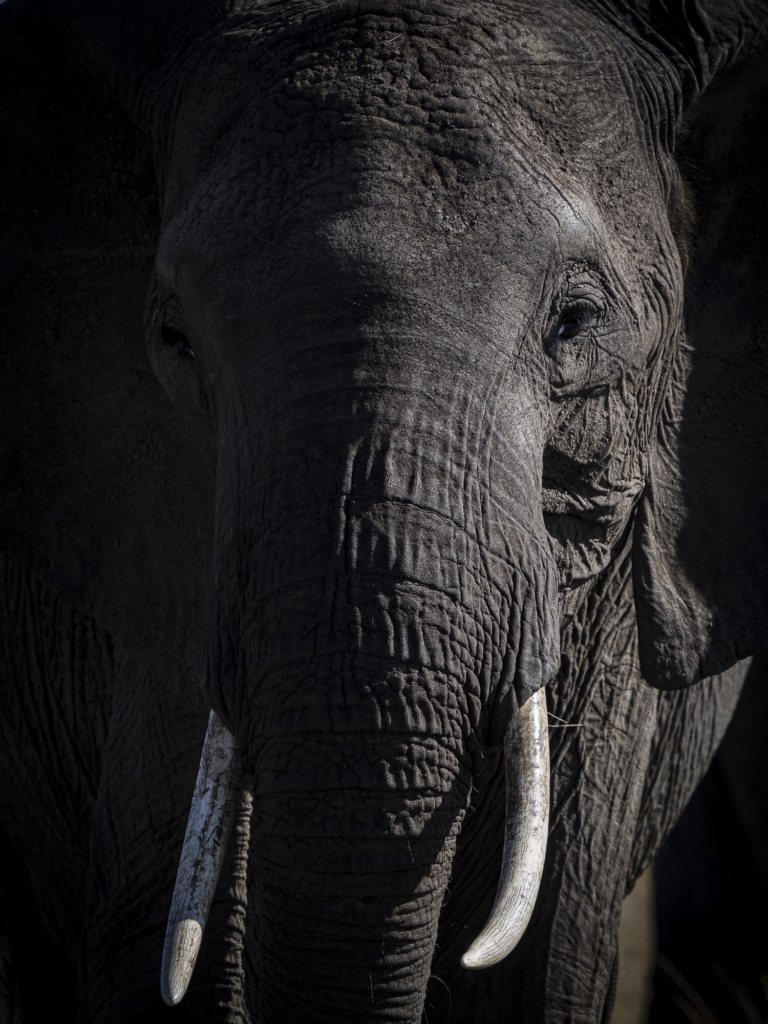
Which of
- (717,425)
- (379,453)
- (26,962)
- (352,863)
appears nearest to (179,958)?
(352,863)

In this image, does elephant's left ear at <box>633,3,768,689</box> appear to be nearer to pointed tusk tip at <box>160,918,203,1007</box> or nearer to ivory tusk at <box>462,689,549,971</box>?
ivory tusk at <box>462,689,549,971</box>

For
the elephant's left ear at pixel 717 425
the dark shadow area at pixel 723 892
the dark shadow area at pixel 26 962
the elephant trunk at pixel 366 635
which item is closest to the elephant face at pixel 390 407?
Answer: the elephant trunk at pixel 366 635

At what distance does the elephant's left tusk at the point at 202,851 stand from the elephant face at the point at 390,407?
0.41 ft

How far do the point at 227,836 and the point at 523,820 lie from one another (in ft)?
1.58

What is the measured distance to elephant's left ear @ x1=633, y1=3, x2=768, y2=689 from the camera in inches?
80.1

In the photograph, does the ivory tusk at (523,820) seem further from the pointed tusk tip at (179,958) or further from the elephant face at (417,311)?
the pointed tusk tip at (179,958)

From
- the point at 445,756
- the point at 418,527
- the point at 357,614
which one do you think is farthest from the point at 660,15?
the point at 445,756

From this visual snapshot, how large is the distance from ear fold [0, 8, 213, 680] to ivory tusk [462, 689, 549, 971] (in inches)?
29.7

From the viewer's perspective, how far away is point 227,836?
1.68m

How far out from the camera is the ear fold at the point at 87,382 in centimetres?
219

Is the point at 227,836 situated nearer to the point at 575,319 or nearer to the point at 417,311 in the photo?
the point at 417,311

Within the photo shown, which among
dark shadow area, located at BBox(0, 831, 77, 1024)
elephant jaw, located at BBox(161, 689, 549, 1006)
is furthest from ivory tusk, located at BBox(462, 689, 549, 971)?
A: dark shadow area, located at BBox(0, 831, 77, 1024)

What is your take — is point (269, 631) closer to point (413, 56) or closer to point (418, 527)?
point (418, 527)

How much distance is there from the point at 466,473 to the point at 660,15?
1.05 meters
